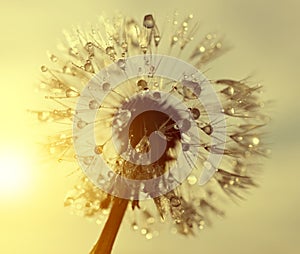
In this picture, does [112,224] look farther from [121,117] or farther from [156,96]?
[156,96]

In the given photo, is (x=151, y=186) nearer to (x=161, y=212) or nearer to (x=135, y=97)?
(x=161, y=212)

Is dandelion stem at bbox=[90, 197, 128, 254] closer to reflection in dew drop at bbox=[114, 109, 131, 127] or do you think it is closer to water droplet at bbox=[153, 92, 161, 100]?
reflection in dew drop at bbox=[114, 109, 131, 127]

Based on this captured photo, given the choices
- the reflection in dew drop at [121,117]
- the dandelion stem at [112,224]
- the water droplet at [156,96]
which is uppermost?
the water droplet at [156,96]

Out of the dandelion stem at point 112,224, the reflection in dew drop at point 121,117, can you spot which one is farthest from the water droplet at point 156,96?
the dandelion stem at point 112,224

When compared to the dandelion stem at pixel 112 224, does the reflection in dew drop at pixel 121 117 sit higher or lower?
higher

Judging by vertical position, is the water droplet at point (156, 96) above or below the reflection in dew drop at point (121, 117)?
above

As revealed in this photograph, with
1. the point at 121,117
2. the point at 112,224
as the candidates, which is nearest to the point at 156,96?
the point at 121,117

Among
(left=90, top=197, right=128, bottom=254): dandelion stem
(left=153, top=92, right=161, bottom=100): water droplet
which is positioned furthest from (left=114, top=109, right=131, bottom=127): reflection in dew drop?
(left=90, top=197, right=128, bottom=254): dandelion stem

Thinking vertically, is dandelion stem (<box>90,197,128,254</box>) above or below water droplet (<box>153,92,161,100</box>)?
below

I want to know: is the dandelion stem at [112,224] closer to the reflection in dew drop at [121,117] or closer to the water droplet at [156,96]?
the reflection in dew drop at [121,117]
